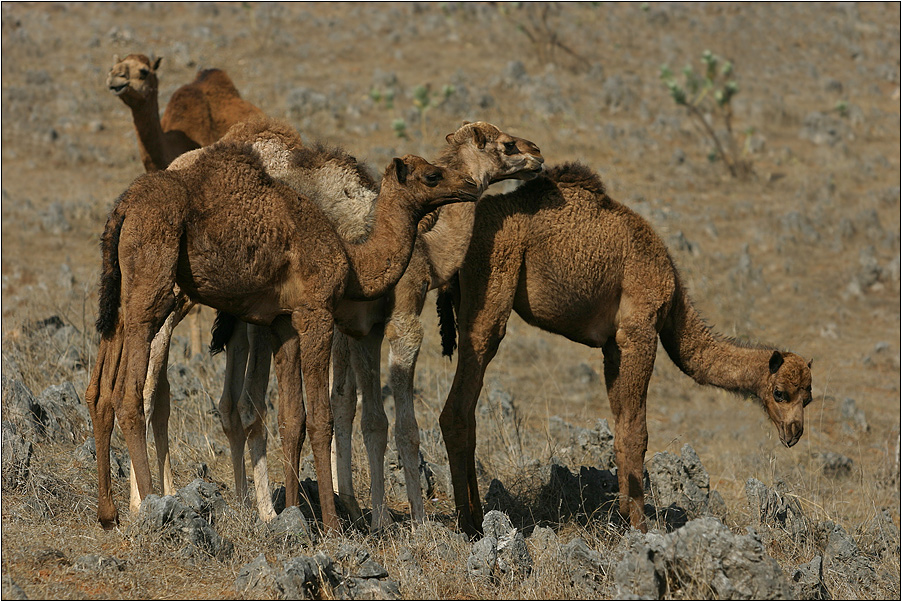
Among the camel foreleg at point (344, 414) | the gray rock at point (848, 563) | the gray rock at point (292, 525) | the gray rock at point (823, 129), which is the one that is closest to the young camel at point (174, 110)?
the camel foreleg at point (344, 414)

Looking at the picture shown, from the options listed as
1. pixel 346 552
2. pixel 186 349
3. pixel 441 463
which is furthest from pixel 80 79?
pixel 346 552

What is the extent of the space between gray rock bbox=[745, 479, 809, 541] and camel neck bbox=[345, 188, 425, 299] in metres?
3.35

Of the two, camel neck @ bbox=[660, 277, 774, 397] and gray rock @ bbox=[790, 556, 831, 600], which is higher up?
camel neck @ bbox=[660, 277, 774, 397]

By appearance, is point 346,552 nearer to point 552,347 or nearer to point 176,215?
point 176,215

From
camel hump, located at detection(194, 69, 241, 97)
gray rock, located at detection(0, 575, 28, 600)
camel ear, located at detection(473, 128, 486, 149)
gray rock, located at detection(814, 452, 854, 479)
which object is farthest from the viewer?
gray rock, located at detection(814, 452, 854, 479)

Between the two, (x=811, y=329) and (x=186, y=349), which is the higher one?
(x=186, y=349)

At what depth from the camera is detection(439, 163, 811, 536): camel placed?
303 inches

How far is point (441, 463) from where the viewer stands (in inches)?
385

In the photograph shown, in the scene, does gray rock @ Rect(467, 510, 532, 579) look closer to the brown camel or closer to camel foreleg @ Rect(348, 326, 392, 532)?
camel foreleg @ Rect(348, 326, 392, 532)

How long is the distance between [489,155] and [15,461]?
4.00m

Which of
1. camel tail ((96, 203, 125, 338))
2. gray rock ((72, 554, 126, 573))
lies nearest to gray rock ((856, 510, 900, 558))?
gray rock ((72, 554, 126, 573))

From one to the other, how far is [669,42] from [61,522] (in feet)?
83.7

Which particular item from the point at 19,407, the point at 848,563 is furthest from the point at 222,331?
the point at 848,563

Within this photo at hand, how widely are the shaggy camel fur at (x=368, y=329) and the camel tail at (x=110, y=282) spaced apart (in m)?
1.34
